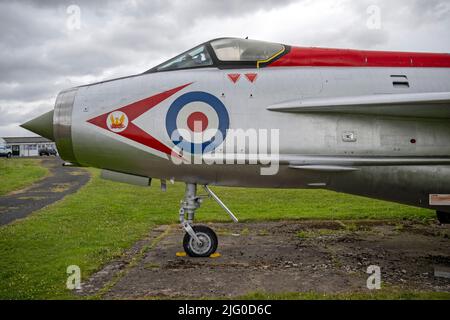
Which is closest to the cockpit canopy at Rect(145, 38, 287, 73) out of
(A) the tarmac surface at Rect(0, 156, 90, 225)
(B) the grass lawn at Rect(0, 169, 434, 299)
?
(B) the grass lawn at Rect(0, 169, 434, 299)

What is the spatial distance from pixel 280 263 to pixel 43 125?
4.51 metres

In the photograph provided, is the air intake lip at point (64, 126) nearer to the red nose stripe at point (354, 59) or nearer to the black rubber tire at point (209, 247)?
the black rubber tire at point (209, 247)

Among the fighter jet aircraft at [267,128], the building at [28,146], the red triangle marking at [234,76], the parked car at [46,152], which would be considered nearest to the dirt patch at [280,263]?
the fighter jet aircraft at [267,128]

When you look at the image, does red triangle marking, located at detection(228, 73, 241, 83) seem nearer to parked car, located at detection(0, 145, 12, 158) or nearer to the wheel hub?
the wheel hub

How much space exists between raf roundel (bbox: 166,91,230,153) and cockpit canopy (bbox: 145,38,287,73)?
76 centimetres

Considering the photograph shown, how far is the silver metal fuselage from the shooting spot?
20.3ft

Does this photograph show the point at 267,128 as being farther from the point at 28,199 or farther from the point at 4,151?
the point at 4,151

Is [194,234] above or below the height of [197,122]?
below

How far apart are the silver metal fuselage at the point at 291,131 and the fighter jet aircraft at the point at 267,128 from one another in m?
0.02

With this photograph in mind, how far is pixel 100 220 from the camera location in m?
11.2

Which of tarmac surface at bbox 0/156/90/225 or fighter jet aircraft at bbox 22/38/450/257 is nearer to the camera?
fighter jet aircraft at bbox 22/38/450/257

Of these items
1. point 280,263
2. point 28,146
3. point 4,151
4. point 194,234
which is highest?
point 28,146

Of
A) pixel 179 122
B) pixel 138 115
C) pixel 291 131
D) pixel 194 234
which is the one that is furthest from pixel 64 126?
pixel 291 131

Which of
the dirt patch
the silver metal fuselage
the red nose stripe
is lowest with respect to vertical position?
the dirt patch
